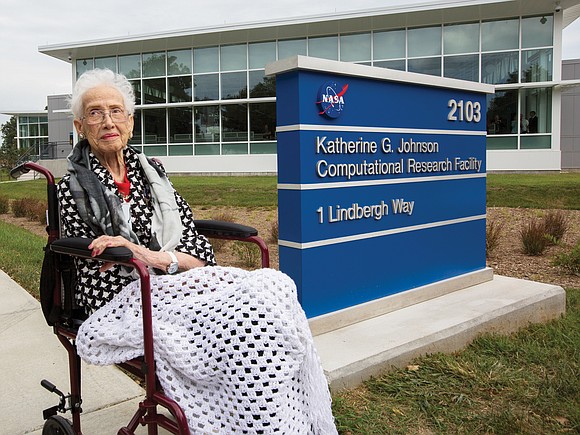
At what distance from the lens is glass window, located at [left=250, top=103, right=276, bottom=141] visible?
78.5ft

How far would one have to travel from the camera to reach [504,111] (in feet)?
71.7

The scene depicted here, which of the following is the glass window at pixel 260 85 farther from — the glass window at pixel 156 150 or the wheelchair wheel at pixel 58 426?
the wheelchair wheel at pixel 58 426

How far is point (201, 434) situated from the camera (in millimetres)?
2055

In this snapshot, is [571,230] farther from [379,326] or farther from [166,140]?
[166,140]

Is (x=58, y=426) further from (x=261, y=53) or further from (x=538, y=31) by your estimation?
(x=261, y=53)

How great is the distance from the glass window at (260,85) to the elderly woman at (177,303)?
21.1 metres

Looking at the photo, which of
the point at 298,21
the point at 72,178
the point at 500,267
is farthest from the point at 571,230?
the point at 298,21

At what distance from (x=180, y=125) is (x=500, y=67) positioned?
1300 centimetres

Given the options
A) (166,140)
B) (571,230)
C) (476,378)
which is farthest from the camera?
(166,140)

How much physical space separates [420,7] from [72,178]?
2070cm

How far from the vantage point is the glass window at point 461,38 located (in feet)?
71.5

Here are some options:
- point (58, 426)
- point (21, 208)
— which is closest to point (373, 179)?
point (58, 426)

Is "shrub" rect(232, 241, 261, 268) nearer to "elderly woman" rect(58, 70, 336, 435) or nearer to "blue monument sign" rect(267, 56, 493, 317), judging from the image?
"blue monument sign" rect(267, 56, 493, 317)

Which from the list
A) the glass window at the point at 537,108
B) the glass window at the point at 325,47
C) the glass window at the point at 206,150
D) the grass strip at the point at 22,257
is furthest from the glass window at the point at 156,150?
the grass strip at the point at 22,257
